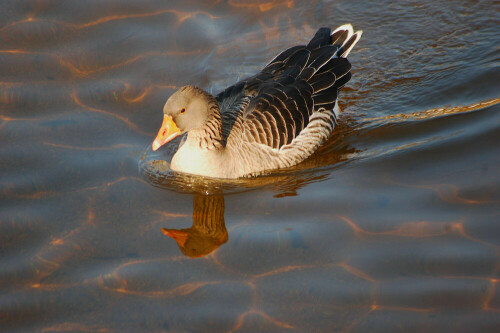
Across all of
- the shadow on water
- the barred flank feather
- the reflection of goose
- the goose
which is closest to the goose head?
the goose

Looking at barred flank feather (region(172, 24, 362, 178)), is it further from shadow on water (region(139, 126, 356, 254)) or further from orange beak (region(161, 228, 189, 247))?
orange beak (region(161, 228, 189, 247))

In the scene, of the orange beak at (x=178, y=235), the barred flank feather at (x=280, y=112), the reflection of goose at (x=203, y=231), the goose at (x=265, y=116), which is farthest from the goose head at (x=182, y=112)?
the orange beak at (x=178, y=235)

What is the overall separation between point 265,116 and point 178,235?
2.07 m

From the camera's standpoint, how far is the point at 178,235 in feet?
21.4

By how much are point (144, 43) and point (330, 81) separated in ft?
11.5

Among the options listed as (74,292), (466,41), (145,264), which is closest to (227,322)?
(145,264)

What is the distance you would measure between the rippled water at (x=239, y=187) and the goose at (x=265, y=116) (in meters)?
0.28

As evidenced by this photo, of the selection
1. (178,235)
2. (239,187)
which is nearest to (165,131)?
(239,187)

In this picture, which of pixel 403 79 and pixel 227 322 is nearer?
pixel 227 322

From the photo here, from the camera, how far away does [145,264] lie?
608cm

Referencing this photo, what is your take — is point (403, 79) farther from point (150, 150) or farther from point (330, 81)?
point (150, 150)

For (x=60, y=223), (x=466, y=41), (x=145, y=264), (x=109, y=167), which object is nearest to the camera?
(x=145, y=264)

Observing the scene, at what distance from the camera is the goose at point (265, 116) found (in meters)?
7.20

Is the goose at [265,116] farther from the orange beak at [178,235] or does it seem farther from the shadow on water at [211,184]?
the orange beak at [178,235]
